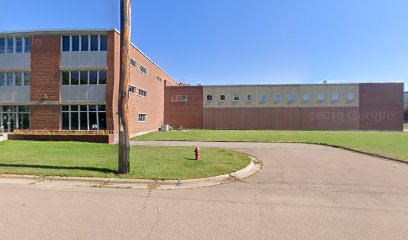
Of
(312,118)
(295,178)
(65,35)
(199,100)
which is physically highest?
(65,35)

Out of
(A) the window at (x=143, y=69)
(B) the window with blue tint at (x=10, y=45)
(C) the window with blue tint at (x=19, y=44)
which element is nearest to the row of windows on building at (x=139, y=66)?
(A) the window at (x=143, y=69)

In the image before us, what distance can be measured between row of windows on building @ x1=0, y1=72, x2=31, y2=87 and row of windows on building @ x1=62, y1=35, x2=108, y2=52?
4.07 meters

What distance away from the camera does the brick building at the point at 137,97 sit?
20.3m

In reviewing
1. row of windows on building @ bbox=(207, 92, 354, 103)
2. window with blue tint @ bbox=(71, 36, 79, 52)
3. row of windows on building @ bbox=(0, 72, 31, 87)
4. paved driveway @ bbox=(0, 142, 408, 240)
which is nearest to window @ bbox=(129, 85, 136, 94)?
window with blue tint @ bbox=(71, 36, 79, 52)

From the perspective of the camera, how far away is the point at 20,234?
12.4ft

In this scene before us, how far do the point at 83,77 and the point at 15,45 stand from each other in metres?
6.86

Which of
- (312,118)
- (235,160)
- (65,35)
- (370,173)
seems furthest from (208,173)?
(312,118)

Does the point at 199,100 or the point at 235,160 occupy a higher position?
the point at 199,100

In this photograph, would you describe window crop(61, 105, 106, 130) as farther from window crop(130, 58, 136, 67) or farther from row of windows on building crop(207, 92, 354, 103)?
row of windows on building crop(207, 92, 354, 103)

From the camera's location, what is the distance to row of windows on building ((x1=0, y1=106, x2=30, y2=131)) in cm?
2094

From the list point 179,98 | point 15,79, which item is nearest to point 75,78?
point 15,79

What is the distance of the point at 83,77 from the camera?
20500 millimetres

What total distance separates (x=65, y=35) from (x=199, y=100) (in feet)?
61.6

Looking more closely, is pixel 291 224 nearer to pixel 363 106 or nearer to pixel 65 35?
pixel 65 35
